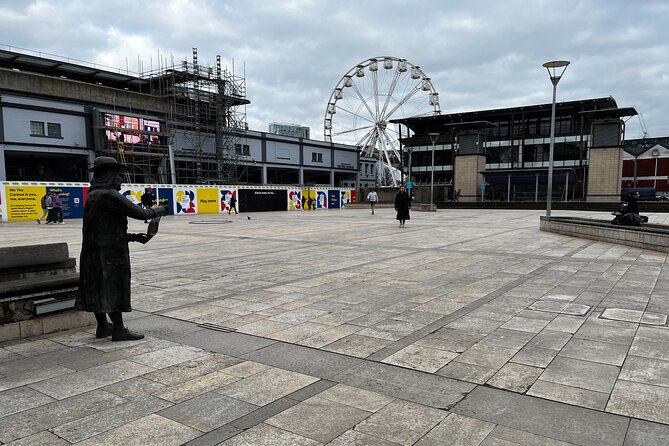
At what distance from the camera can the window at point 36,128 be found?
3735cm

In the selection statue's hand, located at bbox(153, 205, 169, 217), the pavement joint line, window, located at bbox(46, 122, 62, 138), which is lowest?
the pavement joint line

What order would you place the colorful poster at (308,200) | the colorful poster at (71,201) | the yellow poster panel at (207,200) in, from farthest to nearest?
the colorful poster at (308,200)
the yellow poster panel at (207,200)
the colorful poster at (71,201)

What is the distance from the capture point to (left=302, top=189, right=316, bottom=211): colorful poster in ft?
138

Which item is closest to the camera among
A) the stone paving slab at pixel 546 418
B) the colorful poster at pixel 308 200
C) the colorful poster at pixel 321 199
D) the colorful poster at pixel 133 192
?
the stone paving slab at pixel 546 418

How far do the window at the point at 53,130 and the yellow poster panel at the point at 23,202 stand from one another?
1561cm

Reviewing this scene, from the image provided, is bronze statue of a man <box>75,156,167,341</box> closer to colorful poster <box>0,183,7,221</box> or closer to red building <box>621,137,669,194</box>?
colorful poster <box>0,183,7,221</box>

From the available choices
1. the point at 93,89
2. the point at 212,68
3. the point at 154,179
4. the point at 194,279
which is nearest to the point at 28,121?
the point at 93,89

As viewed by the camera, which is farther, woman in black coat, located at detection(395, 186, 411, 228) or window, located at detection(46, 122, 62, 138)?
window, located at detection(46, 122, 62, 138)

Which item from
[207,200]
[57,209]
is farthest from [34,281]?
[207,200]

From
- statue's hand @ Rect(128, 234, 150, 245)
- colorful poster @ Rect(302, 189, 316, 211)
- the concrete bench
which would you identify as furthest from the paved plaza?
colorful poster @ Rect(302, 189, 316, 211)

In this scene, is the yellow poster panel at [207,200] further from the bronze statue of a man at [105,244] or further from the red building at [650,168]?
the red building at [650,168]

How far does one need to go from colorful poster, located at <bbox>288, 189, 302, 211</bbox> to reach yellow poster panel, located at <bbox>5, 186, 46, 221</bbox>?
63.9 feet

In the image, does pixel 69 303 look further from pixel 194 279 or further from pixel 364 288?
pixel 364 288

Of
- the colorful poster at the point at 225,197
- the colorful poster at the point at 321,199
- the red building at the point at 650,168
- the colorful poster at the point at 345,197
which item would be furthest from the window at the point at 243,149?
the red building at the point at 650,168
